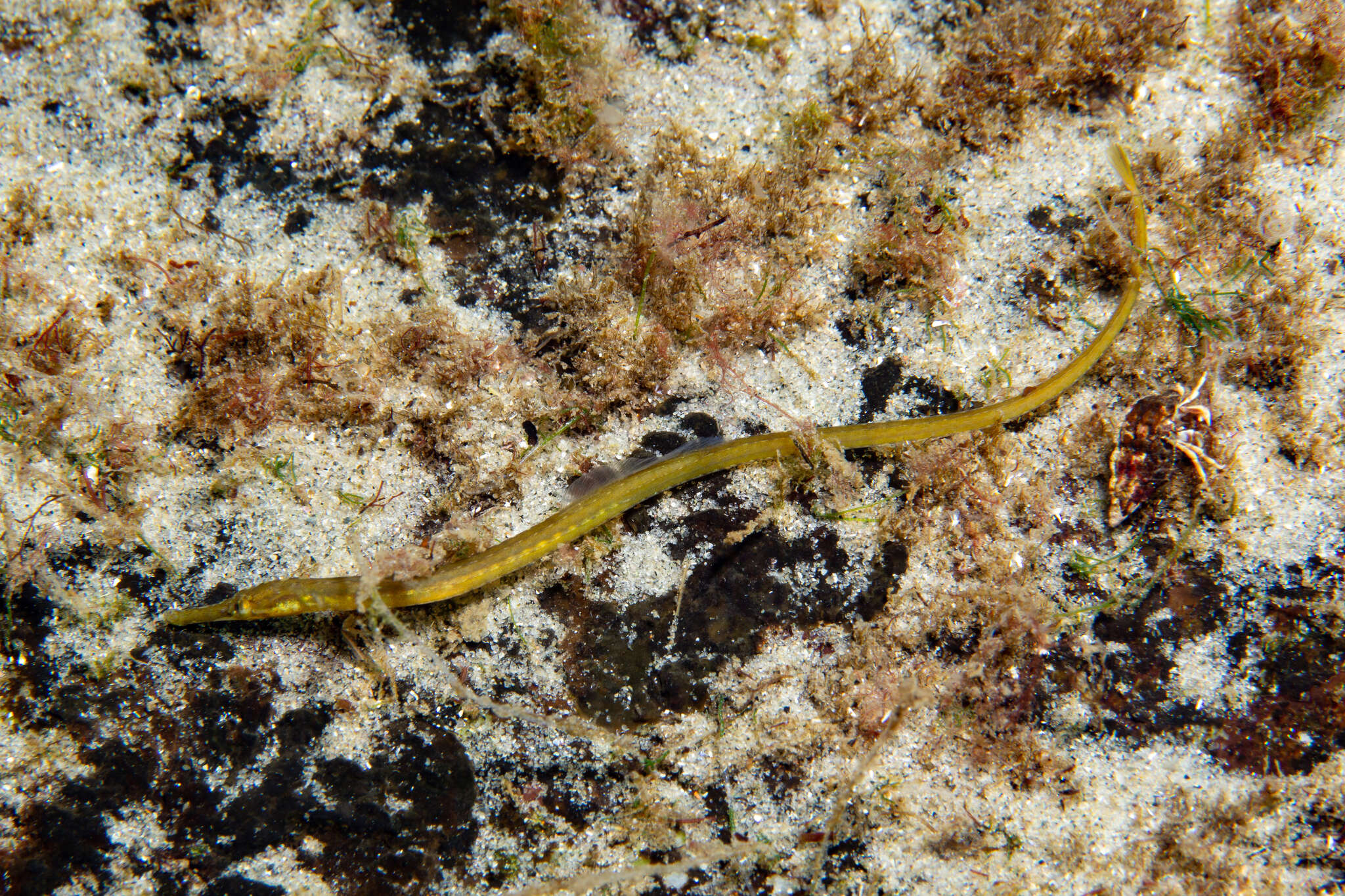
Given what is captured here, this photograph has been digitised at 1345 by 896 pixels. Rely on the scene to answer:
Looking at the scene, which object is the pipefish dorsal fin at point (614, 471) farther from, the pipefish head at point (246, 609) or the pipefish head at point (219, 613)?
the pipefish head at point (219, 613)

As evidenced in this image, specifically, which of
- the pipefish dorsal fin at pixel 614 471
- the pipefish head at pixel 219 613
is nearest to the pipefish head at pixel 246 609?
the pipefish head at pixel 219 613

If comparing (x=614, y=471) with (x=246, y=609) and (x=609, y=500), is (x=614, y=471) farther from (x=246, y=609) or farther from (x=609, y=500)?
(x=246, y=609)

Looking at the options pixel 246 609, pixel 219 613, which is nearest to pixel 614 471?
pixel 246 609

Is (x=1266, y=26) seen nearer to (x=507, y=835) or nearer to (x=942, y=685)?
(x=942, y=685)

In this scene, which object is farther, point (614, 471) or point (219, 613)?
point (614, 471)

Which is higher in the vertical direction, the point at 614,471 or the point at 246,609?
the point at 614,471

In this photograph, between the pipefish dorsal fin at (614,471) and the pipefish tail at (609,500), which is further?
the pipefish dorsal fin at (614,471)

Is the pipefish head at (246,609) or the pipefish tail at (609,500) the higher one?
the pipefish tail at (609,500)
